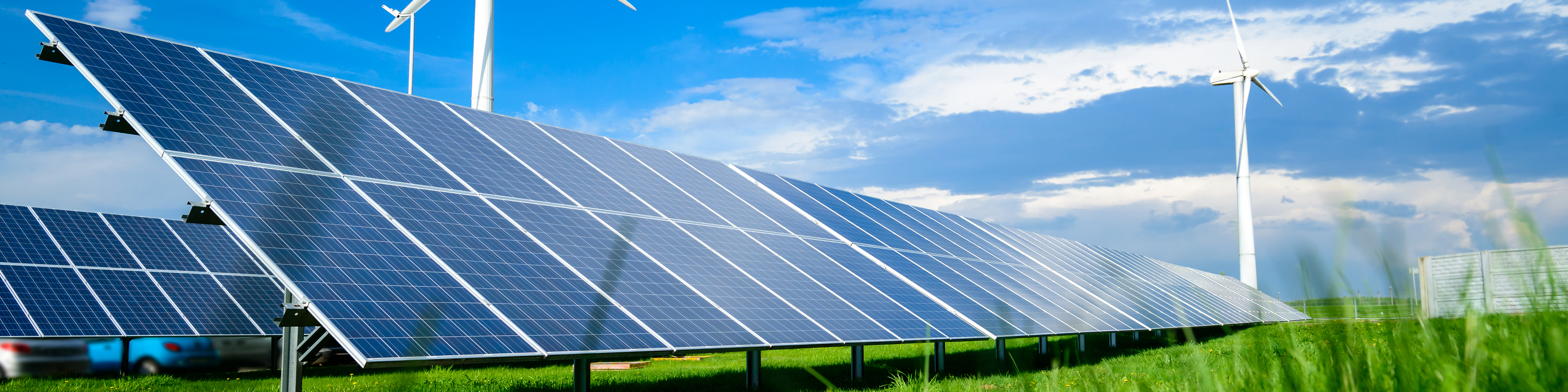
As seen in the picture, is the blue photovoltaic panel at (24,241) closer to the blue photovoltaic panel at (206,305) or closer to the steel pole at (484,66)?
the blue photovoltaic panel at (206,305)

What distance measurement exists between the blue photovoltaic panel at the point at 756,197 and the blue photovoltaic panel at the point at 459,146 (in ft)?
18.9

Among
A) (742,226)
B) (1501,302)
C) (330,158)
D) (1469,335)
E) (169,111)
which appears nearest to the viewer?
(1469,335)

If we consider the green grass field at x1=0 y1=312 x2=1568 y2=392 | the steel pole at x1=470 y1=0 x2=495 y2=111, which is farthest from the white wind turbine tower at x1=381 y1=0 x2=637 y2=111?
the green grass field at x1=0 y1=312 x2=1568 y2=392

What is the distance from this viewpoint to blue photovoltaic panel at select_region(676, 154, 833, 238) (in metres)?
19.0

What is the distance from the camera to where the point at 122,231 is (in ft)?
80.0

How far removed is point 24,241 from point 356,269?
18833mm

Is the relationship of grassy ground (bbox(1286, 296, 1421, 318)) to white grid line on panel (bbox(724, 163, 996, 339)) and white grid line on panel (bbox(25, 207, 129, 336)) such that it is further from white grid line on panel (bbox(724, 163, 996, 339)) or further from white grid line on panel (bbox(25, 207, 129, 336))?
white grid line on panel (bbox(25, 207, 129, 336))

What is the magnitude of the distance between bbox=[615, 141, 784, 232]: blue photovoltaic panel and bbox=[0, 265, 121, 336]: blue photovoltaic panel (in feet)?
38.1

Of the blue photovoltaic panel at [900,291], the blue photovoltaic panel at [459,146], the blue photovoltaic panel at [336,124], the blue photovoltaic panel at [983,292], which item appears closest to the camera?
the blue photovoltaic panel at [336,124]

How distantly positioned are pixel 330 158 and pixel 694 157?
11.2 metres

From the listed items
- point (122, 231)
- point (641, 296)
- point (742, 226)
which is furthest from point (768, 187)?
point (122, 231)

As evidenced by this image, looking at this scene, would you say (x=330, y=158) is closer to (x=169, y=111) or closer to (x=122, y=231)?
(x=169, y=111)

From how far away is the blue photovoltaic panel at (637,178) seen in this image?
16078 millimetres

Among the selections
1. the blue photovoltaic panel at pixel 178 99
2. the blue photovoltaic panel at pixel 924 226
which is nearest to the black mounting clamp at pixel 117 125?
the blue photovoltaic panel at pixel 178 99
